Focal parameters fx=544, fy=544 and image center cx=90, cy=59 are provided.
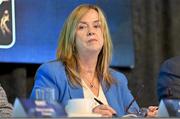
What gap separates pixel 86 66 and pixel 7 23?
1.01 metres

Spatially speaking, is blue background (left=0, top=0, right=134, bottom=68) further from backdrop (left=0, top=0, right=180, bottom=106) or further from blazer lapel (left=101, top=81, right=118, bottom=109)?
blazer lapel (left=101, top=81, right=118, bottom=109)

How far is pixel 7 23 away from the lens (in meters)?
3.21

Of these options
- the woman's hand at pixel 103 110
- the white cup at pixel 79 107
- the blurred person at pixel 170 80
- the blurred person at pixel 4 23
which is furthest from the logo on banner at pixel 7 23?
the white cup at pixel 79 107

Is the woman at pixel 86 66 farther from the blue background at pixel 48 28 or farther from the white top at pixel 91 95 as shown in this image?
the blue background at pixel 48 28

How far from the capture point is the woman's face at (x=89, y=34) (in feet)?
7.50

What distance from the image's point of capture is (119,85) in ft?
7.82

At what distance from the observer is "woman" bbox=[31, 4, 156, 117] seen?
7.20 ft

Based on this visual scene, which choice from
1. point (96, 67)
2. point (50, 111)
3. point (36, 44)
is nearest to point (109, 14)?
point (36, 44)

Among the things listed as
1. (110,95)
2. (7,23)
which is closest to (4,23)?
(7,23)

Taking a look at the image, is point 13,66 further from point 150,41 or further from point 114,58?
point 150,41

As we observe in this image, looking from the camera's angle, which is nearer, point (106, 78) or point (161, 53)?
point (106, 78)

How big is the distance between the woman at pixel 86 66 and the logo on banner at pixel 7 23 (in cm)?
91

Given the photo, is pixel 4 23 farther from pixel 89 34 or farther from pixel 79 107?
pixel 79 107

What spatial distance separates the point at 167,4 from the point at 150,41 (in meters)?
0.27
